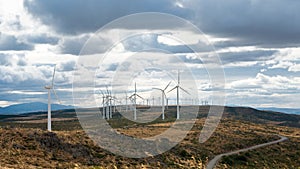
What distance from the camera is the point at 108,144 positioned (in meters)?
76.0

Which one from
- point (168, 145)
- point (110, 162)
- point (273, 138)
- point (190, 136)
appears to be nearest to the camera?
point (110, 162)

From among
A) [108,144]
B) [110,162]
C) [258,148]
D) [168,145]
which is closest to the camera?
[110,162]

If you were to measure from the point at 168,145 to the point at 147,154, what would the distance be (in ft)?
45.4

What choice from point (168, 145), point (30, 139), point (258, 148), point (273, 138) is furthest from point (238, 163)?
point (273, 138)

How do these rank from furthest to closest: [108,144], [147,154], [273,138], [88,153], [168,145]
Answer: [273,138]
[168,145]
[108,144]
[147,154]
[88,153]

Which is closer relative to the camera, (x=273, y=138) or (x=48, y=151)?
(x=48, y=151)

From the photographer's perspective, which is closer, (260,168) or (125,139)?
(260,168)

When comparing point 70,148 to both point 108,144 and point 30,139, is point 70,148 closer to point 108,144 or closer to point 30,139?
point 30,139

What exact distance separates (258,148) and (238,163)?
20873 millimetres

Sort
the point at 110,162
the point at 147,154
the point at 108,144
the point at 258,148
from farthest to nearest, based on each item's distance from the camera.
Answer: the point at 258,148 < the point at 108,144 < the point at 147,154 < the point at 110,162

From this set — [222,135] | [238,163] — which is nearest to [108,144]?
[238,163]

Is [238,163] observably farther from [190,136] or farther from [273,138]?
[273,138]

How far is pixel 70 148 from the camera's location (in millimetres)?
65750

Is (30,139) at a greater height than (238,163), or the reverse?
(30,139)
